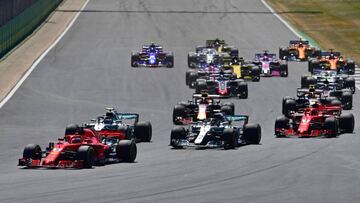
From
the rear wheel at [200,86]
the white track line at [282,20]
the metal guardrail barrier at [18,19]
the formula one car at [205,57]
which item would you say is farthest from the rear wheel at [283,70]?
the white track line at [282,20]

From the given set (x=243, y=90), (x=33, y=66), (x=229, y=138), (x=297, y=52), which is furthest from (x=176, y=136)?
(x=297, y=52)

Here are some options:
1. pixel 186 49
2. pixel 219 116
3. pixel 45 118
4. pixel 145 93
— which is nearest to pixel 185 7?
pixel 186 49

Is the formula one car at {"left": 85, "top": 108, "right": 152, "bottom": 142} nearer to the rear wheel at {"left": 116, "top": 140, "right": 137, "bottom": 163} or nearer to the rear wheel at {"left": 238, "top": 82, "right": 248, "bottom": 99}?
the rear wheel at {"left": 116, "top": 140, "right": 137, "bottom": 163}

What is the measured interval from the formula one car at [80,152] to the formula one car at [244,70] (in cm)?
2664

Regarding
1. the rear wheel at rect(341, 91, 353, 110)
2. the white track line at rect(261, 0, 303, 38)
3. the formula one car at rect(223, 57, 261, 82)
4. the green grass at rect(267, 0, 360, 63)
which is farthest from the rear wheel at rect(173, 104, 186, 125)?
the white track line at rect(261, 0, 303, 38)

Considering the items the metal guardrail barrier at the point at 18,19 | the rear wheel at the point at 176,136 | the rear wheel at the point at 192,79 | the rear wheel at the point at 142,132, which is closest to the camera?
the rear wheel at the point at 176,136

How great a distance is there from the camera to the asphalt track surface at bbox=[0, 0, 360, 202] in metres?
27.8

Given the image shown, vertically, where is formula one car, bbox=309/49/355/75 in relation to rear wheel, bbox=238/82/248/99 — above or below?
above

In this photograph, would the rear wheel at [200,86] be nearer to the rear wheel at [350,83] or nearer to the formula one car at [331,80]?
the formula one car at [331,80]

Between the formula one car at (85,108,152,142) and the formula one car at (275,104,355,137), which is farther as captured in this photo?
the formula one car at (275,104,355,137)

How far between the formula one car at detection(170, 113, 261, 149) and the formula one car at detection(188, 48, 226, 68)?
1074 inches

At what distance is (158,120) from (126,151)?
1304 cm

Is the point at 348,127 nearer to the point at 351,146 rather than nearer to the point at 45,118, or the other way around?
the point at 351,146

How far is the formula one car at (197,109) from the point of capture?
44.0 metres
